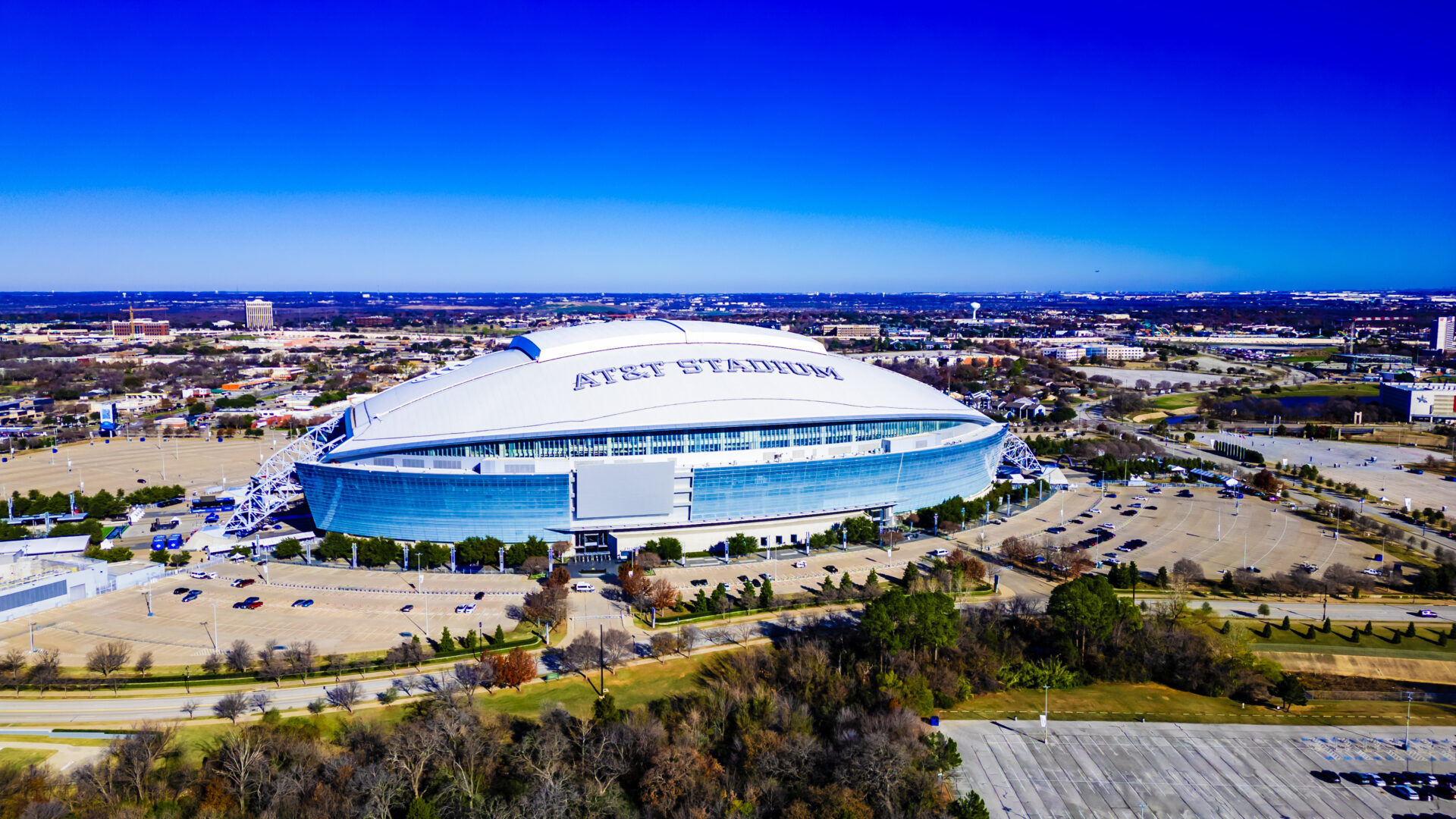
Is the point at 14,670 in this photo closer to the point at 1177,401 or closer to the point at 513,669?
the point at 513,669

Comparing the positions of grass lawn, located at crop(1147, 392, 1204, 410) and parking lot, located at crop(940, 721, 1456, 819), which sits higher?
grass lawn, located at crop(1147, 392, 1204, 410)

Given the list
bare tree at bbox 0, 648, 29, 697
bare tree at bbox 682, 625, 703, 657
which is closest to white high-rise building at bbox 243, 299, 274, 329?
bare tree at bbox 0, 648, 29, 697

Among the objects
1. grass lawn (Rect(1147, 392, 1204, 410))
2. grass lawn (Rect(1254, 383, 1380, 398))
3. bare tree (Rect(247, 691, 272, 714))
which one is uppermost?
grass lawn (Rect(1254, 383, 1380, 398))

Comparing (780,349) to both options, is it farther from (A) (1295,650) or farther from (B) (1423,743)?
(B) (1423,743)

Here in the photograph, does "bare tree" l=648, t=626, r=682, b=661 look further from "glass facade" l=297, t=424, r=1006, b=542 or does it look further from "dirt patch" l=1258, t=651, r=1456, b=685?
Result: "dirt patch" l=1258, t=651, r=1456, b=685

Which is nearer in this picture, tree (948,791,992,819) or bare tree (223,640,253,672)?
tree (948,791,992,819)

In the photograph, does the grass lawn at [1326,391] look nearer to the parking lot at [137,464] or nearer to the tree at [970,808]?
the tree at [970,808]

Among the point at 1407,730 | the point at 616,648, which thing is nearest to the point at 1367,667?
the point at 1407,730

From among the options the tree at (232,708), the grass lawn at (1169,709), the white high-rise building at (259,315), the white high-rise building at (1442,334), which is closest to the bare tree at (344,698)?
the tree at (232,708)
